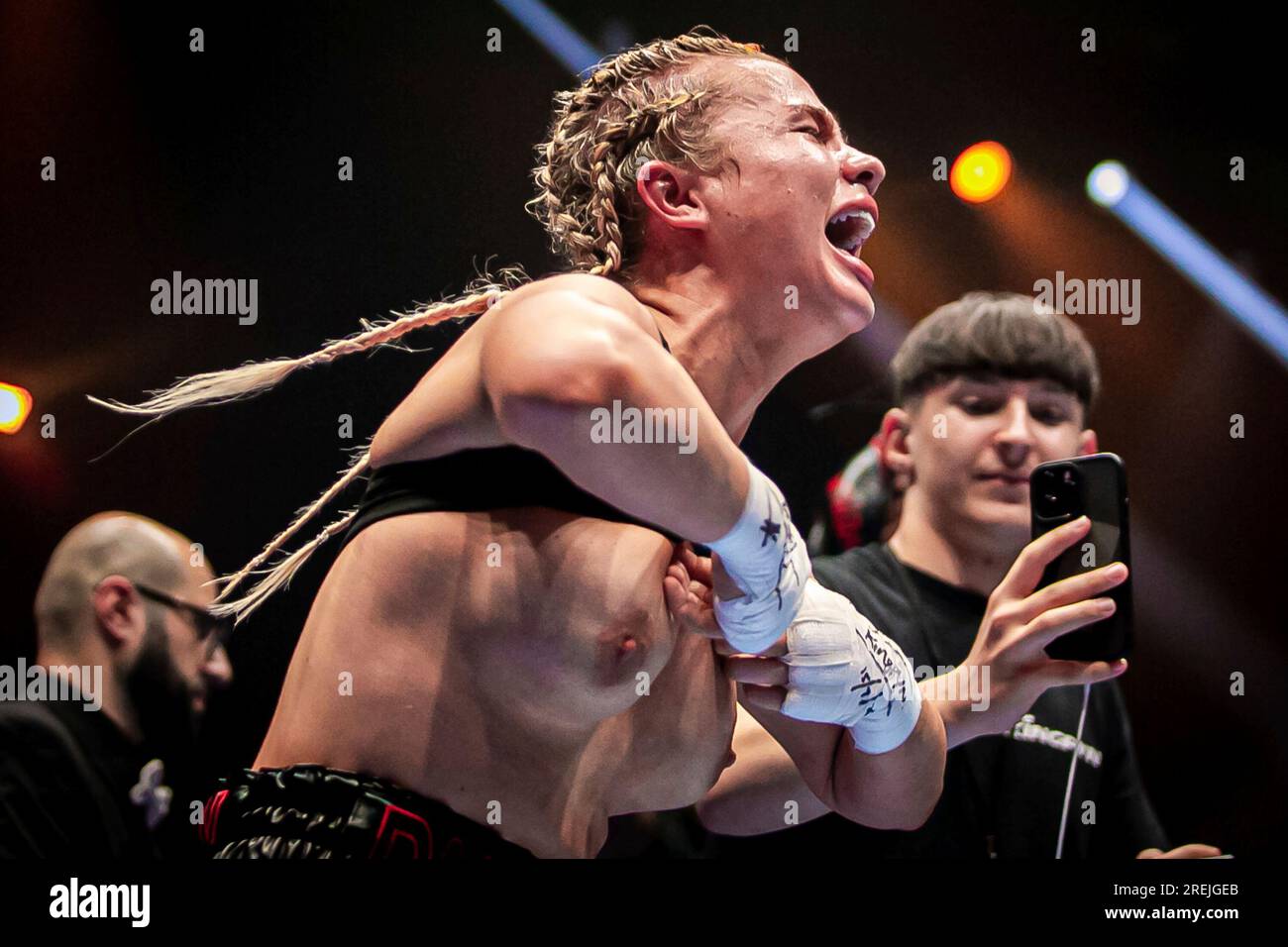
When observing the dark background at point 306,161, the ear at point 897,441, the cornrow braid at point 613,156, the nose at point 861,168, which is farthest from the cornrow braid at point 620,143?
the ear at point 897,441

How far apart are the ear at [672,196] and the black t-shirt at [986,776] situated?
792mm

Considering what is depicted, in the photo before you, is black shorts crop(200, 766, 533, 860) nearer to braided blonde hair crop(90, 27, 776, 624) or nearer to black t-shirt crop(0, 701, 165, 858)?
braided blonde hair crop(90, 27, 776, 624)

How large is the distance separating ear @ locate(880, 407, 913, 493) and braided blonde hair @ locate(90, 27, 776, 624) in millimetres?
810

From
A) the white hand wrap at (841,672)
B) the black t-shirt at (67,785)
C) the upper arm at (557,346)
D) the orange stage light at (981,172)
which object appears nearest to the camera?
the upper arm at (557,346)

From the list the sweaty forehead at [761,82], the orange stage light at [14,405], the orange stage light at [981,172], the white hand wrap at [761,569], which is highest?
the orange stage light at [981,172]

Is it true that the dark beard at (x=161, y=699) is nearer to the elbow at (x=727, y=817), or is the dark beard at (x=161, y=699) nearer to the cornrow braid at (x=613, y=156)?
the elbow at (x=727, y=817)

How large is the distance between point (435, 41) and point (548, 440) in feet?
4.32

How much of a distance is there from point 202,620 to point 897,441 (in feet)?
4.32

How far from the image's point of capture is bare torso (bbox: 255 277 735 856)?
3.52ft

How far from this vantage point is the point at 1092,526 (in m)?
1.41

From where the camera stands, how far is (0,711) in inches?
71.7

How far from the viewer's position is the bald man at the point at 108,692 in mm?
1804

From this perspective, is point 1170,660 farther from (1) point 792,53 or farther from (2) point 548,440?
(2) point 548,440

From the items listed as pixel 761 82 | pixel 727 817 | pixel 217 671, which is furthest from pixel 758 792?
pixel 217 671
